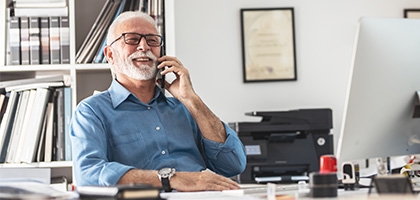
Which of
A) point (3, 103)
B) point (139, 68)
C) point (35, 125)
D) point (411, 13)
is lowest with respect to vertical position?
point (35, 125)

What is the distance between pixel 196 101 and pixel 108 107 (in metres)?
0.34

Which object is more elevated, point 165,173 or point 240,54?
point 240,54

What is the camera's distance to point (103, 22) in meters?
3.34

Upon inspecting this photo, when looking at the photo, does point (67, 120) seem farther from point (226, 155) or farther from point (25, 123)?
point (226, 155)

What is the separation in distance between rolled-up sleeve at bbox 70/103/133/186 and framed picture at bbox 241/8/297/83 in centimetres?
215

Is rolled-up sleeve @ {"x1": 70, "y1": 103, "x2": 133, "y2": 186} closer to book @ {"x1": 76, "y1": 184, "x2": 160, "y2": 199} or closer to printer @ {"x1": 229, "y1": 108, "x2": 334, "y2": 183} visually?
book @ {"x1": 76, "y1": 184, "x2": 160, "y2": 199}

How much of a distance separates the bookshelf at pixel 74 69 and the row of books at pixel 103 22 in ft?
0.15

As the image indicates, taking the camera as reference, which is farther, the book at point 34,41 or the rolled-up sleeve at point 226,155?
the book at point 34,41

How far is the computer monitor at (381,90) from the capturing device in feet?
5.65

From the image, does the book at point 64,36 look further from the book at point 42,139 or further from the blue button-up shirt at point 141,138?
the blue button-up shirt at point 141,138

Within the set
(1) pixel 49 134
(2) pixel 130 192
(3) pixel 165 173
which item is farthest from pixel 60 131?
(2) pixel 130 192

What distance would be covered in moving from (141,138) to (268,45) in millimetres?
2239

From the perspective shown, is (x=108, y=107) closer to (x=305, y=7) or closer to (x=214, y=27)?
(x=214, y=27)

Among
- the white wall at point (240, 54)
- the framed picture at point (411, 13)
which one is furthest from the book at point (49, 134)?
the framed picture at point (411, 13)
